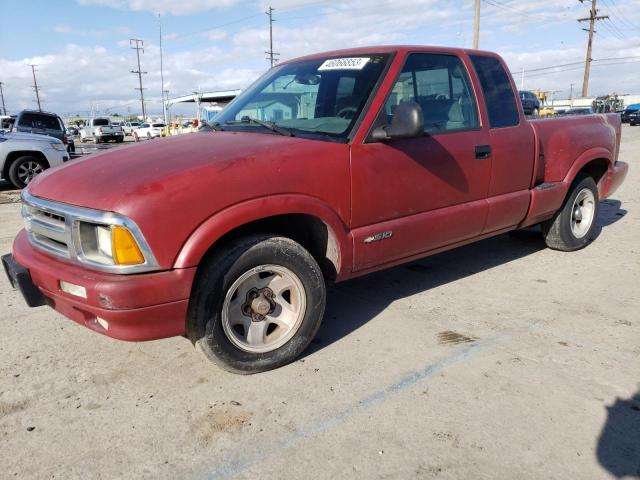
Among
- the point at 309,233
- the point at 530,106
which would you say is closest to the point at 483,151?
the point at 309,233

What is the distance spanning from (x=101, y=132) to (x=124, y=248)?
3849 centimetres

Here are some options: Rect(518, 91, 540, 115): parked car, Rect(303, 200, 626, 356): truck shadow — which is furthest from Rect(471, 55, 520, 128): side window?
Rect(303, 200, 626, 356): truck shadow

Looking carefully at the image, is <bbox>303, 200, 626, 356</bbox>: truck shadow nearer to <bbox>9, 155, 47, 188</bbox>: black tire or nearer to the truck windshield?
the truck windshield

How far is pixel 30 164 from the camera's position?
1043 cm

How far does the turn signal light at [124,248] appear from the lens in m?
2.39

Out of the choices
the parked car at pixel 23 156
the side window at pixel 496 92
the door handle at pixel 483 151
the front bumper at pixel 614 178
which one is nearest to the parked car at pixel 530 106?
the side window at pixel 496 92

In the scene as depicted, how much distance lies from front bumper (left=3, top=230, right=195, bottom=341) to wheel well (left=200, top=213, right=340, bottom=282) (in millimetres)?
564

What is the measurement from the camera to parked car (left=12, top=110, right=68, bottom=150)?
15.7 meters

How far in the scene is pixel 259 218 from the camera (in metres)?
2.75

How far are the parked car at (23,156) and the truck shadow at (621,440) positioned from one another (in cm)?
1038

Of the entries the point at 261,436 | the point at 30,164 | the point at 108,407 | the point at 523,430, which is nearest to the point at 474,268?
the point at 523,430

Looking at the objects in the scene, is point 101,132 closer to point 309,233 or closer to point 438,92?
point 438,92

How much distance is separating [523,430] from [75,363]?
2.60 metres

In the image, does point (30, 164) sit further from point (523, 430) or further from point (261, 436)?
point (523, 430)
